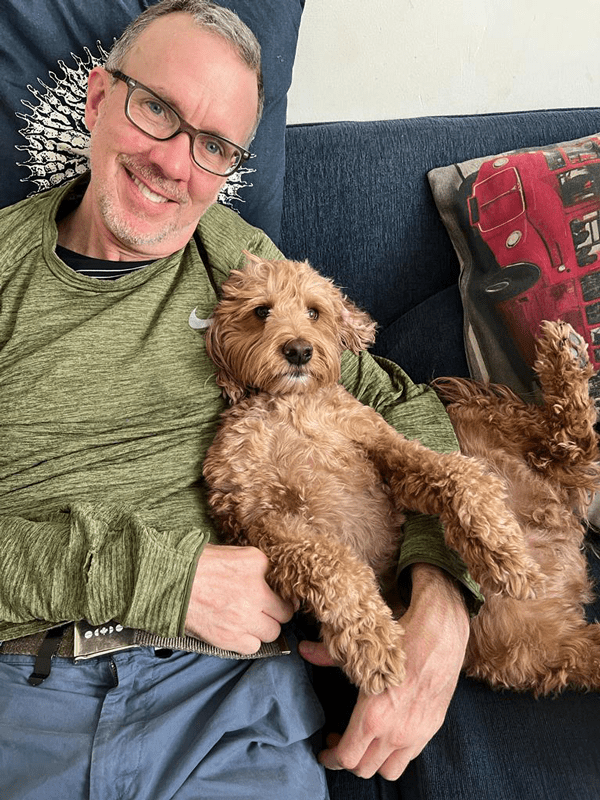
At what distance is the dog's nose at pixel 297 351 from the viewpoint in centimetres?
170

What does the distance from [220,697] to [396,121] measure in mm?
1960

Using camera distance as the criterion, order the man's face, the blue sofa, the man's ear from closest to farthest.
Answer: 1. the man's face
2. the man's ear
3. the blue sofa

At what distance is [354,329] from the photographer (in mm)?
1923

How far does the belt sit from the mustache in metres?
1.10

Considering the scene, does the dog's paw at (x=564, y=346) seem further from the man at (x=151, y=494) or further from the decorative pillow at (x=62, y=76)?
the decorative pillow at (x=62, y=76)

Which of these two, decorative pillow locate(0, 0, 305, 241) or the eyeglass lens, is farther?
decorative pillow locate(0, 0, 305, 241)

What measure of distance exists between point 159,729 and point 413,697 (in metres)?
0.55

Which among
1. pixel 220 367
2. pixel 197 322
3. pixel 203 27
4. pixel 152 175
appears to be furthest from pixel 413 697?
pixel 203 27

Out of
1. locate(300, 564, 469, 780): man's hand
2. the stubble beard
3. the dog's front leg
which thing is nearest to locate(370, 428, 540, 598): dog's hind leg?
locate(300, 564, 469, 780): man's hand

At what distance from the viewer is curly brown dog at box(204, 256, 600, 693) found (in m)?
1.52

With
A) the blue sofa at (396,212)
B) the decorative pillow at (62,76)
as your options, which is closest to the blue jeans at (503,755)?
the blue sofa at (396,212)

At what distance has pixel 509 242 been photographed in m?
2.06

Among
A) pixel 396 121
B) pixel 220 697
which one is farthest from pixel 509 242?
pixel 220 697

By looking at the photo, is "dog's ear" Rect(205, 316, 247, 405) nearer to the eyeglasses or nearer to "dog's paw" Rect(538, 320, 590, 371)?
the eyeglasses
